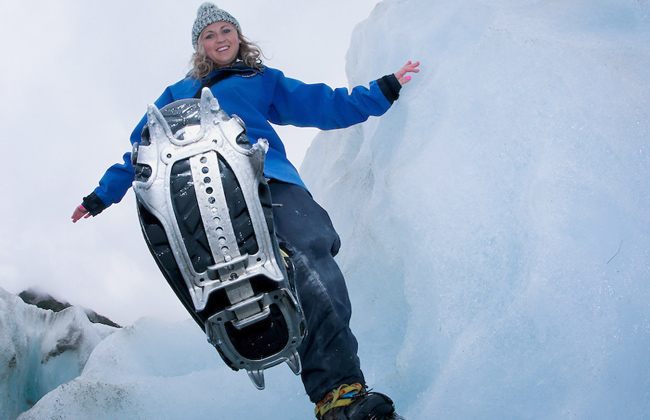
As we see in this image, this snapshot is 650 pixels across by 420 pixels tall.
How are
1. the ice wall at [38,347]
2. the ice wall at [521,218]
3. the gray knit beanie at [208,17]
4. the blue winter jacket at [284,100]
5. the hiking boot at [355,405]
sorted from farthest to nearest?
the ice wall at [38,347], the gray knit beanie at [208,17], the blue winter jacket at [284,100], the ice wall at [521,218], the hiking boot at [355,405]

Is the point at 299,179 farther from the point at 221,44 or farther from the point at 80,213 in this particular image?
the point at 80,213

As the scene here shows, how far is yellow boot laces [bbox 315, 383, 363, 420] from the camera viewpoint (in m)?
1.08

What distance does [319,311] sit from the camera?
1.14 meters

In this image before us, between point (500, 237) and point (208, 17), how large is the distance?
117cm

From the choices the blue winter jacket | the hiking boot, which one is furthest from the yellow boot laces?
the blue winter jacket

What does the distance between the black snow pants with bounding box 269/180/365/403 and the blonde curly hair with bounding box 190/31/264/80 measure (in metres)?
0.62

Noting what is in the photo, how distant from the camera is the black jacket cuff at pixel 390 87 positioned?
1.61 m

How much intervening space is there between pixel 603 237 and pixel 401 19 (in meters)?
1.40

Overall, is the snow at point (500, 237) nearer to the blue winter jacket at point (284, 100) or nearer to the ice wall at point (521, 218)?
the ice wall at point (521, 218)

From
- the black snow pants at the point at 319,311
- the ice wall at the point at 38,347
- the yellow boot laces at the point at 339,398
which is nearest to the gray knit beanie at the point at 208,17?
the black snow pants at the point at 319,311

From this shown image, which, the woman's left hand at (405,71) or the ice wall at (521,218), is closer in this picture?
the ice wall at (521,218)

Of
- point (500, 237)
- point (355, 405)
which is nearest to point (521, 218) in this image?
point (500, 237)

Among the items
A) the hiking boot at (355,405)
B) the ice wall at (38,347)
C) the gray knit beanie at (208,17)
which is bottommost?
the ice wall at (38,347)

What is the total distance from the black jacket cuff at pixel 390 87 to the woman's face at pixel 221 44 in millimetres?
488
